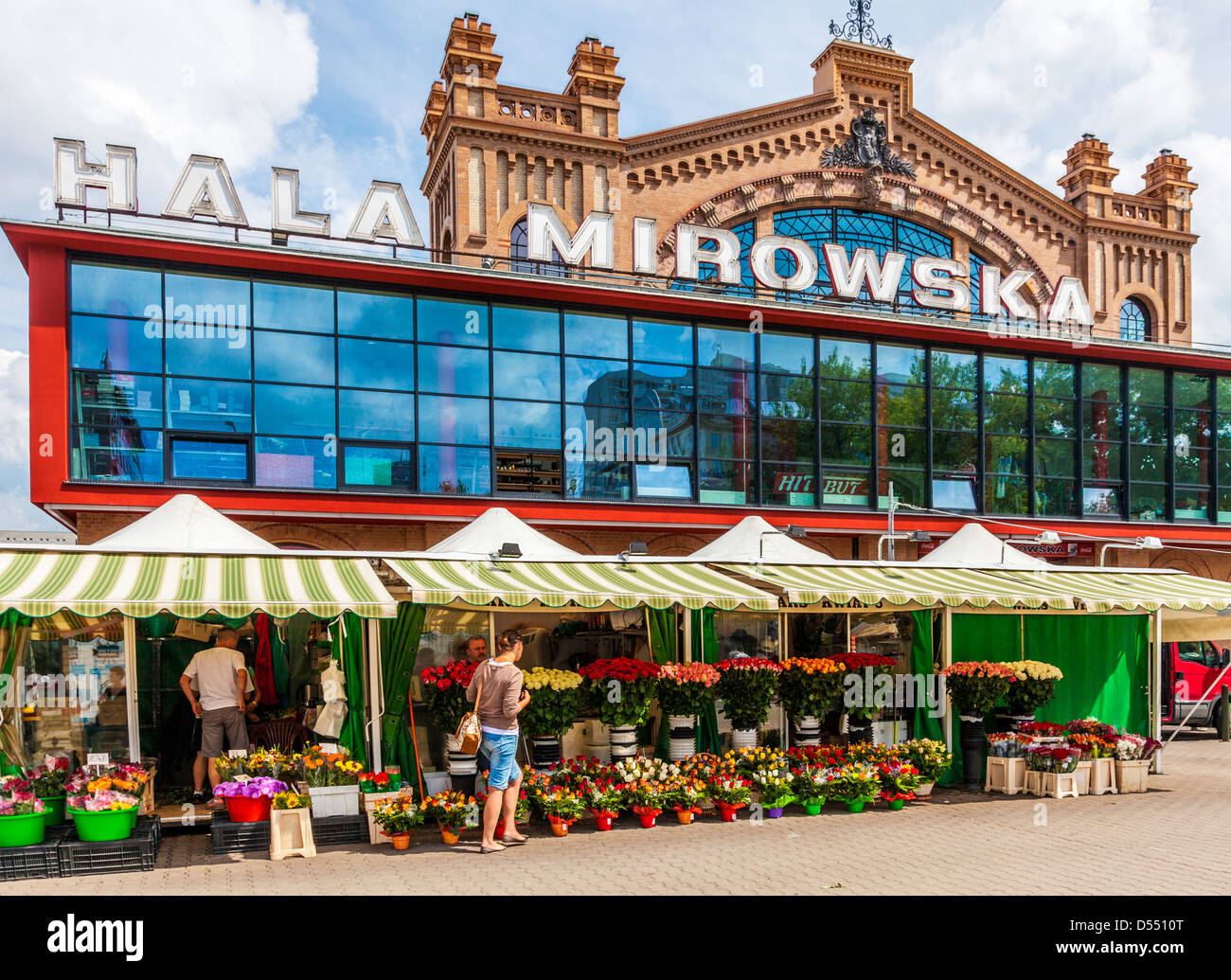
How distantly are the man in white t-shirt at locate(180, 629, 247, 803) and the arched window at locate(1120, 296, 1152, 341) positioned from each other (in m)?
33.0

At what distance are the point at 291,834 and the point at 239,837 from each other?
51cm

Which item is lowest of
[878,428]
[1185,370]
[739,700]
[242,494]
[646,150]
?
[739,700]

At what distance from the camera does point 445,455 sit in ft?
66.4

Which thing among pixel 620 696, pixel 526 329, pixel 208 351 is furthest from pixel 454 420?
pixel 620 696

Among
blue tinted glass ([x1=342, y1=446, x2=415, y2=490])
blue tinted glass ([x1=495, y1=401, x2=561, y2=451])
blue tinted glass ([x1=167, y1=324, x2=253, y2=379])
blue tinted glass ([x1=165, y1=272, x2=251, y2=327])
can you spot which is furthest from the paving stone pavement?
blue tinted glass ([x1=165, y1=272, x2=251, y2=327])

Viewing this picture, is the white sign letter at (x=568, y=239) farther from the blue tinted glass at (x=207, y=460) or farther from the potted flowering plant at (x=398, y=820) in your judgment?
the potted flowering plant at (x=398, y=820)

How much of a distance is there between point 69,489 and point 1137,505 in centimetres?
2379

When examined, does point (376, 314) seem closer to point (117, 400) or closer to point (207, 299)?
point (207, 299)

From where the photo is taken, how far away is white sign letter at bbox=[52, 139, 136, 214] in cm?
1806

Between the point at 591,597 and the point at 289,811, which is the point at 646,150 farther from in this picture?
the point at 289,811

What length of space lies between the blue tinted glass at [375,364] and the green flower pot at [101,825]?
11.3m

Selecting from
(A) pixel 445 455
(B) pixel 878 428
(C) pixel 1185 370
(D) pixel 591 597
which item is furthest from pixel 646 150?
(D) pixel 591 597

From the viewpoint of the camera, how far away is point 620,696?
1205 centimetres

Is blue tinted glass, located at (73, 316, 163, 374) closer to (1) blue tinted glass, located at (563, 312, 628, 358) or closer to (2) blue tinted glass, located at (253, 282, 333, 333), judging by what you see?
(2) blue tinted glass, located at (253, 282, 333, 333)
